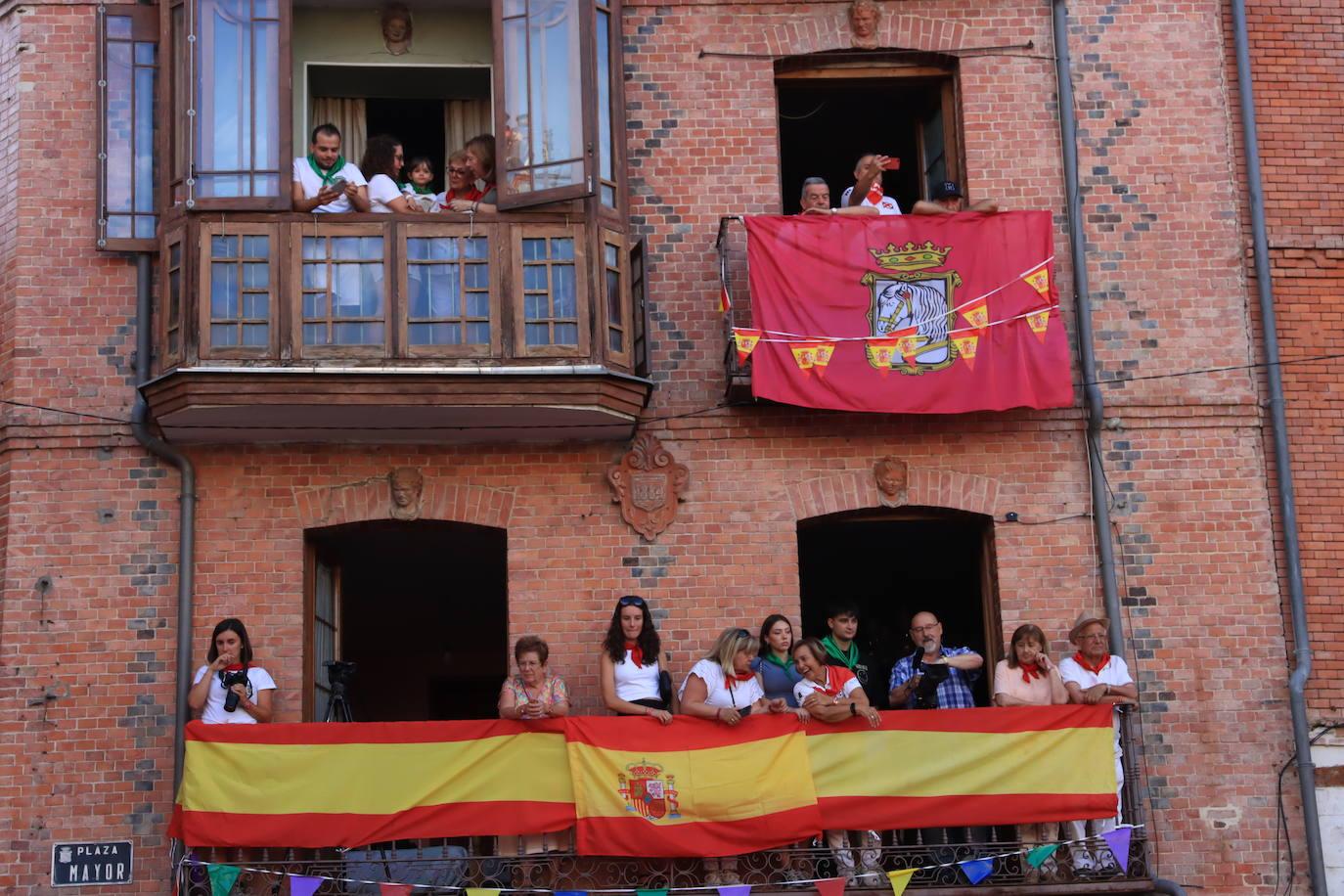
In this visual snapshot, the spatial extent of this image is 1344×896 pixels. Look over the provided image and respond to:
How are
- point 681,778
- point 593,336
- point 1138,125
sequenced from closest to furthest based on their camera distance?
point 681,778, point 593,336, point 1138,125

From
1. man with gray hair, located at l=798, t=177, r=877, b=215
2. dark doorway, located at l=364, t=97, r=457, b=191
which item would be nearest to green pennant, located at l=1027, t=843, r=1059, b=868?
man with gray hair, located at l=798, t=177, r=877, b=215

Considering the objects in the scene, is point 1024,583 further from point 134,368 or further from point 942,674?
point 134,368

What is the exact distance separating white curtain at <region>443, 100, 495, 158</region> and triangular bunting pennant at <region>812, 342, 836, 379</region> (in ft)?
11.2

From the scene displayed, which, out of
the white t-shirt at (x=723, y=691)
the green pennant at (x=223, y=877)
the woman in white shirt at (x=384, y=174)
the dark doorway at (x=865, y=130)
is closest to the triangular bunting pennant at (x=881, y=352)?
the dark doorway at (x=865, y=130)

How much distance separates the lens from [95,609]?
47.4 feet

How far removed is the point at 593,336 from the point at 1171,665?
4.89 m

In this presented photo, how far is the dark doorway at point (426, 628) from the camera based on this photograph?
1859cm

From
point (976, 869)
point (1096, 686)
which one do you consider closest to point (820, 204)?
point (1096, 686)

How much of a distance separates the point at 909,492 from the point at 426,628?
7.39 meters

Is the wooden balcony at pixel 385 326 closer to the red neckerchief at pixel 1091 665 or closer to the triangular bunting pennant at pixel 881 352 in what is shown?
the triangular bunting pennant at pixel 881 352

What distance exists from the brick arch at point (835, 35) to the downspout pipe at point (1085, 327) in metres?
0.82

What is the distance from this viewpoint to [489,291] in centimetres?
1440

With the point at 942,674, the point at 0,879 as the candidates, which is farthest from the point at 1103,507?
the point at 0,879

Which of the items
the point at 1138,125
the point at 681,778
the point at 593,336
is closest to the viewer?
the point at 681,778
